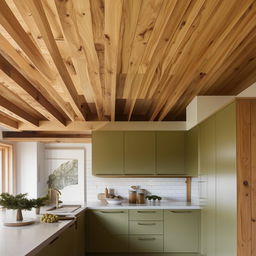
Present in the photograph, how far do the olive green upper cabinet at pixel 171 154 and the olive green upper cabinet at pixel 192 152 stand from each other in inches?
4.2

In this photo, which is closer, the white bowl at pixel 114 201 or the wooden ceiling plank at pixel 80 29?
the wooden ceiling plank at pixel 80 29

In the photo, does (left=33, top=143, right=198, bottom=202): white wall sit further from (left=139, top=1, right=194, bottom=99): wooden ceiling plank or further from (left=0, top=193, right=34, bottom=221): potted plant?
(left=139, top=1, right=194, bottom=99): wooden ceiling plank

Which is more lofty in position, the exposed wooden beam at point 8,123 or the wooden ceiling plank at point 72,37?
the wooden ceiling plank at point 72,37

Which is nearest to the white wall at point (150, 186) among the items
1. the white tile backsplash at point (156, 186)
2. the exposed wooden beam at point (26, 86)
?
the white tile backsplash at point (156, 186)

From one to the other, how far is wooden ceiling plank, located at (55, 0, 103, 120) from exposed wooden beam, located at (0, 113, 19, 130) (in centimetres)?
247

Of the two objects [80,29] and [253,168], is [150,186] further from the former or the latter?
[80,29]

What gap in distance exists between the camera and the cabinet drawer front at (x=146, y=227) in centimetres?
511

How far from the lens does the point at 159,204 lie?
214 inches

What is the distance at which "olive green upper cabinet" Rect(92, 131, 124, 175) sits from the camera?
18.1 ft

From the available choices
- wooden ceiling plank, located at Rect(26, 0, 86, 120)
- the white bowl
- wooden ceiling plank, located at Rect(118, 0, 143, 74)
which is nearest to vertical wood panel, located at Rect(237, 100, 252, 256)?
wooden ceiling plank, located at Rect(118, 0, 143, 74)

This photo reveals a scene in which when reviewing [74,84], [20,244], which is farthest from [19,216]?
A: [74,84]

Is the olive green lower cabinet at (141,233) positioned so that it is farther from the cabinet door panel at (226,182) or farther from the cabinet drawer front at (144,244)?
the cabinet door panel at (226,182)

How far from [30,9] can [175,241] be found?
4353 millimetres

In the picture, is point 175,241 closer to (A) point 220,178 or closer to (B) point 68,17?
(A) point 220,178
